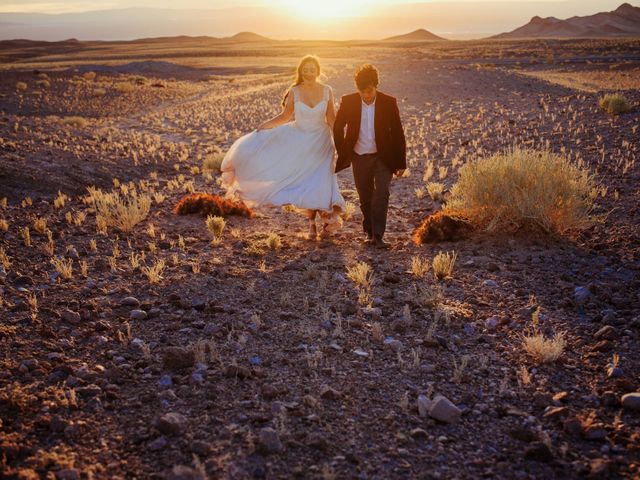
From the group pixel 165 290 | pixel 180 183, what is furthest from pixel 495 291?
pixel 180 183

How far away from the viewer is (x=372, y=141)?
6.74 m

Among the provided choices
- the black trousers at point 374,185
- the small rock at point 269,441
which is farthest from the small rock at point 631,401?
the black trousers at point 374,185

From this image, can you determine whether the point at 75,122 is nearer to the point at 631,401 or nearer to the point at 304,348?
the point at 304,348

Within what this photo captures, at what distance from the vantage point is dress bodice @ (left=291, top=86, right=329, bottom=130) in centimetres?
707

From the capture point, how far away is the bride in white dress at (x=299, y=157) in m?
7.08

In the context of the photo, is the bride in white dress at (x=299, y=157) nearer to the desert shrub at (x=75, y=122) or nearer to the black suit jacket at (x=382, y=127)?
the black suit jacket at (x=382, y=127)

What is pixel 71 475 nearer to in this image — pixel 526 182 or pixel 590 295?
pixel 590 295

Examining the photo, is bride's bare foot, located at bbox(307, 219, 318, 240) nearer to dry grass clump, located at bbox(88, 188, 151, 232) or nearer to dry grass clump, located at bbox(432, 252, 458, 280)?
dry grass clump, located at bbox(432, 252, 458, 280)

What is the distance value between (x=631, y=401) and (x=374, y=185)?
13.7 ft

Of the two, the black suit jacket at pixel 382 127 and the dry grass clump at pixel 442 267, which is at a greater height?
the black suit jacket at pixel 382 127

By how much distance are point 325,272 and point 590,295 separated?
2.56 meters

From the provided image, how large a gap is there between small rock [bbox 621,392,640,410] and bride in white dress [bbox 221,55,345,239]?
4.23m

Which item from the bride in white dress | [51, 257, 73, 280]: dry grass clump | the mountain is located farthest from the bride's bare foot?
the mountain

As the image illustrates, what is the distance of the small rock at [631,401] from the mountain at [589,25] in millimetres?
152416
